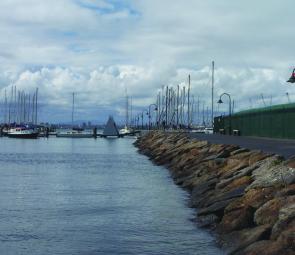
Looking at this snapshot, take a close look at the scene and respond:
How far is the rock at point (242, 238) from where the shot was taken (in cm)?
1328

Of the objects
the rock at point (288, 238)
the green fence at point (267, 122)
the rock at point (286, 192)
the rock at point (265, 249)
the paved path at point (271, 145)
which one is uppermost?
the green fence at point (267, 122)

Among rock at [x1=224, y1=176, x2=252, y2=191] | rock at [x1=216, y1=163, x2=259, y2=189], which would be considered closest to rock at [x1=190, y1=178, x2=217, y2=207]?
rock at [x1=216, y1=163, x2=259, y2=189]

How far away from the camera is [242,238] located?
14297 millimetres

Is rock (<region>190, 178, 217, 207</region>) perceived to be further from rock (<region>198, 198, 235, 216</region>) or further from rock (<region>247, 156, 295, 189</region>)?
rock (<region>198, 198, 235, 216</region>)

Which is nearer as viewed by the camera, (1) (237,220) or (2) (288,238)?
(2) (288,238)

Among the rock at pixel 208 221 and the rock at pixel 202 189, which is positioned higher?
the rock at pixel 202 189

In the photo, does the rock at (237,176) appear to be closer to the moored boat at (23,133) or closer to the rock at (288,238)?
the rock at (288,238)

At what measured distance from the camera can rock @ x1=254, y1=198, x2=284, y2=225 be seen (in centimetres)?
1431

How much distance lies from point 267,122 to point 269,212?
36.5m

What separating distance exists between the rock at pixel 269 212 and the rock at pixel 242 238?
0.32m

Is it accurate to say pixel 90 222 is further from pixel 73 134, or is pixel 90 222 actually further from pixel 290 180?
pixel 73 134

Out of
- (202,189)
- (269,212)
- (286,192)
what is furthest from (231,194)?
(202,189)

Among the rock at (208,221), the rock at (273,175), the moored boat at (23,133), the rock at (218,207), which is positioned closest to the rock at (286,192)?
the rock at (273,175)

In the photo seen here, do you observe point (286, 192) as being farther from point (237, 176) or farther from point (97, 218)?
point (97, 218)
